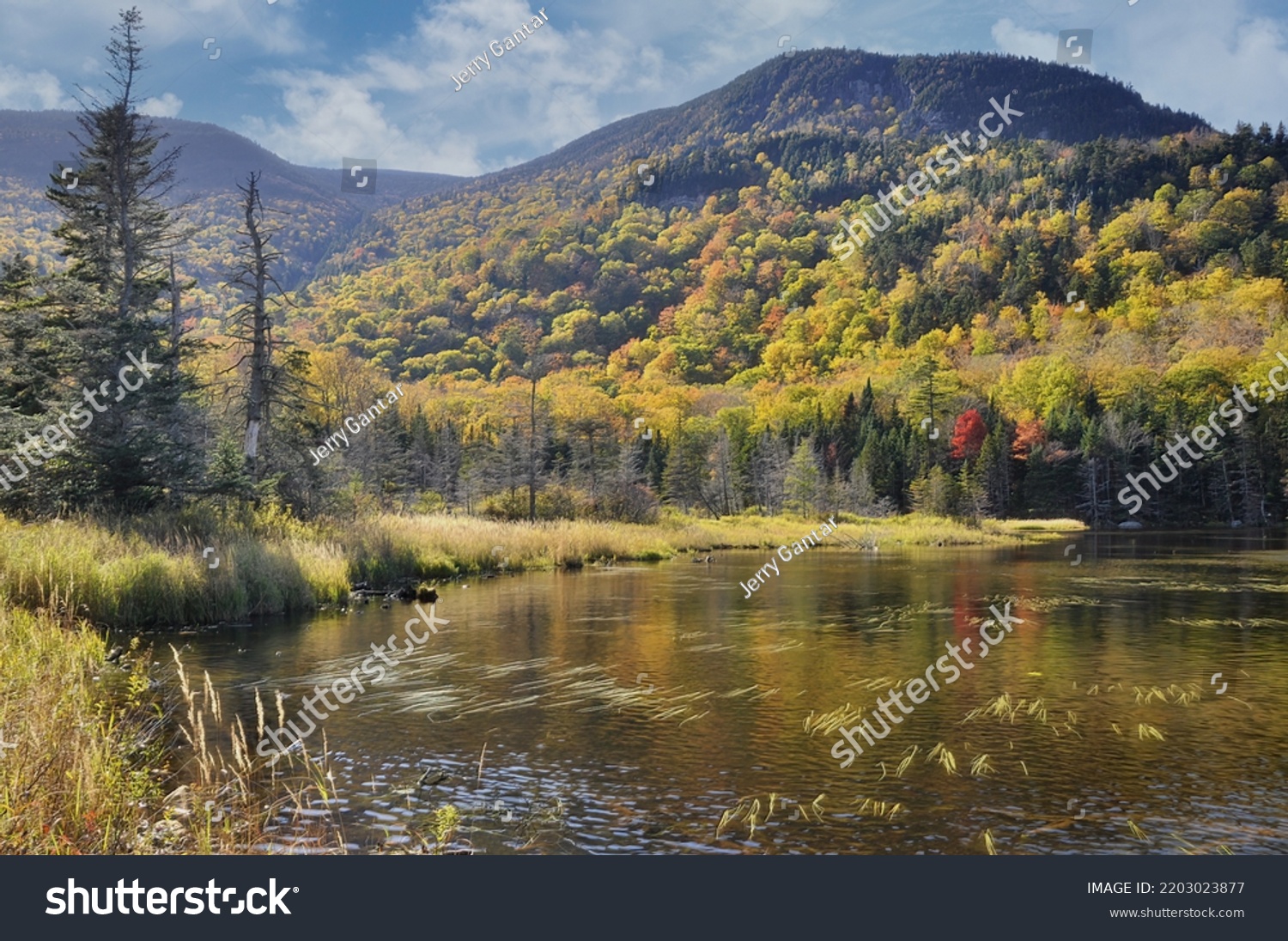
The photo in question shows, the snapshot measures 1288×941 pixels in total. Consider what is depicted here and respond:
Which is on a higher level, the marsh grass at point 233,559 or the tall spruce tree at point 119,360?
the tall spruce tree at point 119,360

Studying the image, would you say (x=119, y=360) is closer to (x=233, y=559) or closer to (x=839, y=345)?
(x=233, y=559)

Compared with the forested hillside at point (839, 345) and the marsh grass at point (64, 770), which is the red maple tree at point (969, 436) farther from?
the marsh grass at point (64, 770)

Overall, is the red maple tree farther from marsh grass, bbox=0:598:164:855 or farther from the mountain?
marsh grass, bbox=0:598:164:855

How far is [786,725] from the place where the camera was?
11.7m

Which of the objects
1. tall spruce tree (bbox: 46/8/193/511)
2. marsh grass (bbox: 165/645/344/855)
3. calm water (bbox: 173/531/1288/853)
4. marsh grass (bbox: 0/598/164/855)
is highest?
tall spruce tree (bbox: 46/8/193/511)

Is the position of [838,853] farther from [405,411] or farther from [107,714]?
[405,411]

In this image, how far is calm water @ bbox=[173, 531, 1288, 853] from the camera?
7953mm

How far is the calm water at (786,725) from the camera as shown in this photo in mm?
7953

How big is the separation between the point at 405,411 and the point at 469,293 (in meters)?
75.3

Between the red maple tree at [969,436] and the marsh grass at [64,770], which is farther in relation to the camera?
the red maple tree at [969,436]

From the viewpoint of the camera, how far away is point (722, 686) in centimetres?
1422
